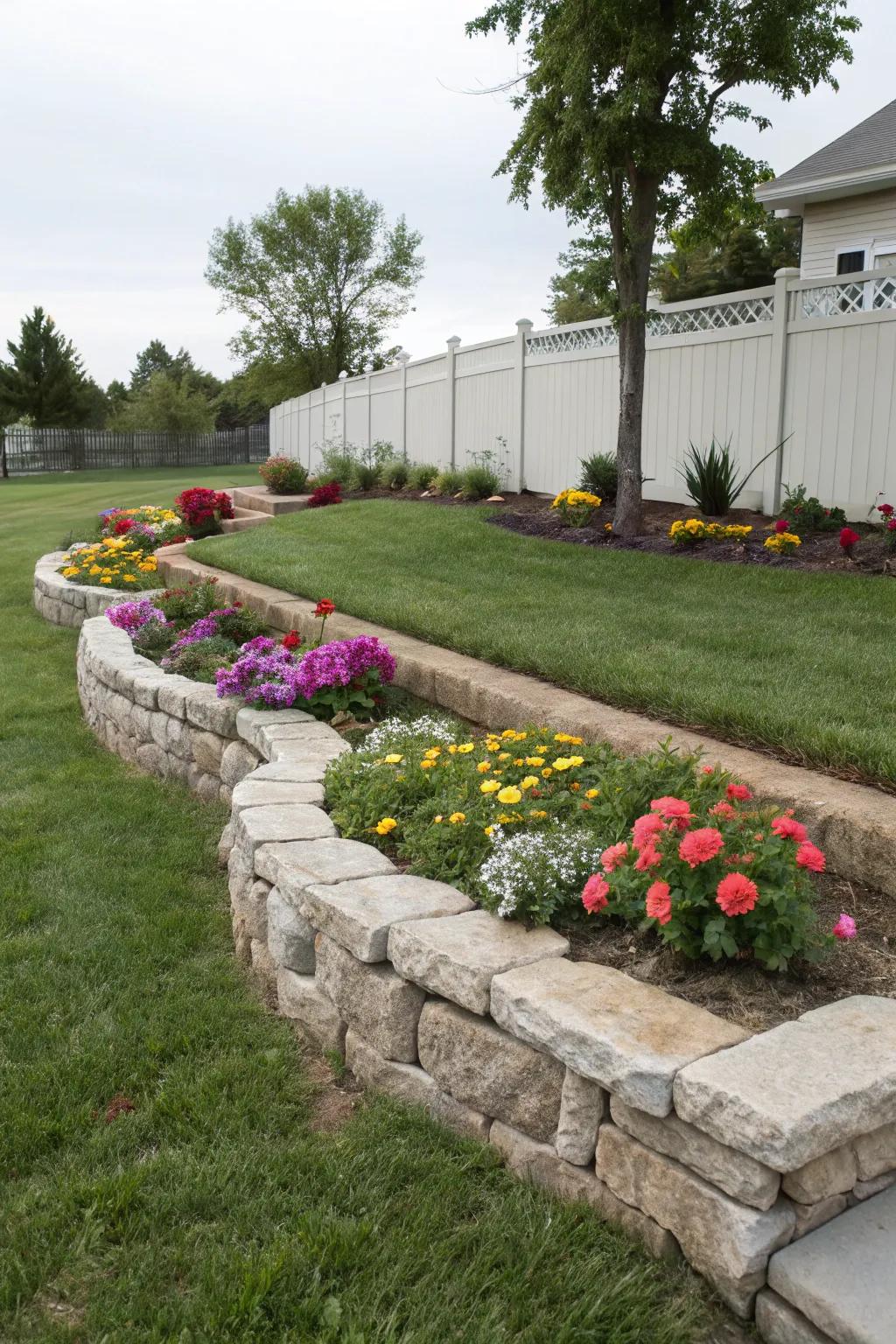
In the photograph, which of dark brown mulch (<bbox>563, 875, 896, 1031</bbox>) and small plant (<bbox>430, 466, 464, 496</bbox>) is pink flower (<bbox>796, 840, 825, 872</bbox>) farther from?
small plant (<bbox>430, 466, 464, 496</bbox>)

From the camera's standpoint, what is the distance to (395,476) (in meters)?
12.8

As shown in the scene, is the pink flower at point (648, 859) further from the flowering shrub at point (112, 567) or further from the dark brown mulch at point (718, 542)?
the flowering shrub at point (112, 567)

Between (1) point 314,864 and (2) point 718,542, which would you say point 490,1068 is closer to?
(1) point 314,864

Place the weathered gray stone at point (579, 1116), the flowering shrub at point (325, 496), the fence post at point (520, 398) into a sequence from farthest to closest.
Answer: the flowering shrub at point (325, 496)
the fence post at point (520, 398)
the weathered gray stone at point (579, 1116)

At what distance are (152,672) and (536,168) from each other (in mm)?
5098

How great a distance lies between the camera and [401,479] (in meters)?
12.8

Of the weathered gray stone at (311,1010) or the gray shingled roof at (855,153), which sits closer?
the weathered gray stone at (311,1010)

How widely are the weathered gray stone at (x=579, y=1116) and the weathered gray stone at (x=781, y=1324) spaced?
1.35ft

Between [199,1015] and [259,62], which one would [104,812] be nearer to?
[199,1015]

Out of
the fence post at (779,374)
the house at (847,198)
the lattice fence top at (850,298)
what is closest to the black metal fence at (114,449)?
the house at (847,198)

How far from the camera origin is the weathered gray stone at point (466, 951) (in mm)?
2342

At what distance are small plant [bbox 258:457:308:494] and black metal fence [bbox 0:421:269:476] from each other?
22176mm

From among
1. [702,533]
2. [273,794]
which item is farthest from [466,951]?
[702,533]

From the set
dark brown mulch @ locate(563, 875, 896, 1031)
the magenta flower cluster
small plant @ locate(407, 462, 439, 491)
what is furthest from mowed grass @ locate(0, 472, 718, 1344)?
small plant @ locate(407, 462, 439, 491)
